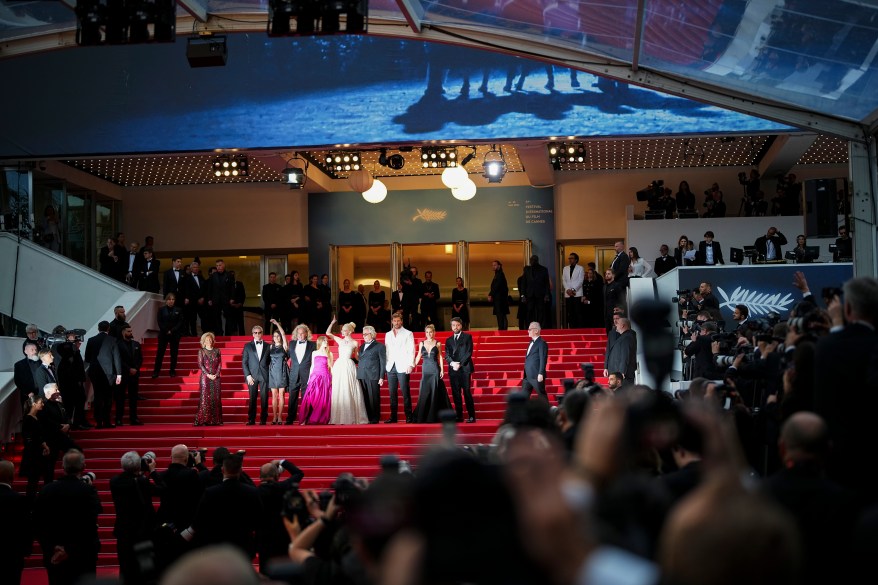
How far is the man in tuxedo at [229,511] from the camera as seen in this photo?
272 inches

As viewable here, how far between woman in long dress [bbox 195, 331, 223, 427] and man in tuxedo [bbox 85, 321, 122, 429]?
125cm

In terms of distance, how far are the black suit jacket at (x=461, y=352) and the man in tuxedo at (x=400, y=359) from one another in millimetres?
575

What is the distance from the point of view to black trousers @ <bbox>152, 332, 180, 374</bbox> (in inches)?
727

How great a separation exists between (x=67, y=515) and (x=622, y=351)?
28.1 feet

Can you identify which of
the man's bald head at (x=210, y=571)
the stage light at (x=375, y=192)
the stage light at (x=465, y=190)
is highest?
the stage light at (x=375, y=192)

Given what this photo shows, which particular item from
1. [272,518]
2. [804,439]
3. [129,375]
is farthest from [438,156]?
[804,439]

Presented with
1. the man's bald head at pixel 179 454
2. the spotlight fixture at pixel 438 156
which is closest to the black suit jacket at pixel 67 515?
the man's bald head at pixel 179 454

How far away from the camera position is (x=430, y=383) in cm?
1617

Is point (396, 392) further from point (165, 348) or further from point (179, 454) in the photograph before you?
point (179, 454)

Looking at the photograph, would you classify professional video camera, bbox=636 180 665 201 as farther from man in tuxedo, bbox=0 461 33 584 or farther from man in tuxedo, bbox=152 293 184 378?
man in tuxedo, bbox=0 461 33 584

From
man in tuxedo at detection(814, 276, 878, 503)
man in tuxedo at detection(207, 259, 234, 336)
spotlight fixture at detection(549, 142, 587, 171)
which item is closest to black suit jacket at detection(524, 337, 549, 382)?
spotlight fixture at detection(549, 142, 587, 171)

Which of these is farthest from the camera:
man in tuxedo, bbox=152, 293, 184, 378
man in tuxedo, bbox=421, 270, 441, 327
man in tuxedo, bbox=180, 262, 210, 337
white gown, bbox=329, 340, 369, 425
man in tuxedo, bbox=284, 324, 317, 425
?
man in tuxedo, bbox=421, 270, 441, 327

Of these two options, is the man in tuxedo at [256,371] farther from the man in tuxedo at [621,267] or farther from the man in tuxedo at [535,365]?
the man in tuxedo at [621,267]

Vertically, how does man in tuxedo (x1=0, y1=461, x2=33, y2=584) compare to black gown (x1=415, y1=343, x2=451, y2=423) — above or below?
below
